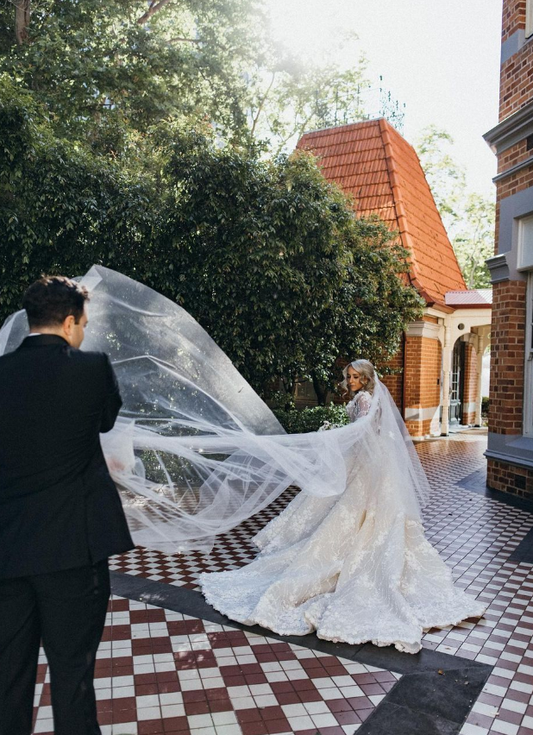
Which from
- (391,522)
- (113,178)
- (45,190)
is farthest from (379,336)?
(391,522)

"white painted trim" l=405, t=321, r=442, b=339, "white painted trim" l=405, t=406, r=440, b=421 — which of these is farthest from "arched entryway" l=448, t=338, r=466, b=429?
"white painted trim" l=405, t=321, r=442, b=339

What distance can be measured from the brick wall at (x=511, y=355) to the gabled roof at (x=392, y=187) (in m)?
5.08

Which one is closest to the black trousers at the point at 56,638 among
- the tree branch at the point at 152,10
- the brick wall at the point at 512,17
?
the brick wall at the point at 512,17

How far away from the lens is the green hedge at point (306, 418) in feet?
30.2

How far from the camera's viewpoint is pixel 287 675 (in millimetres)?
3348

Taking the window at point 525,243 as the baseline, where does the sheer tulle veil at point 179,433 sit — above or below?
below

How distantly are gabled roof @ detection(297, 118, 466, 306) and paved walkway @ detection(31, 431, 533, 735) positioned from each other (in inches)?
400

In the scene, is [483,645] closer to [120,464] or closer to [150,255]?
[120,464]

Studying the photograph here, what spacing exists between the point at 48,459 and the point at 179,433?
1453 mm

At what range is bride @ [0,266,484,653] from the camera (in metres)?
3.30

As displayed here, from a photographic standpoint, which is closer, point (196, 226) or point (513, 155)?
point (513, 155)

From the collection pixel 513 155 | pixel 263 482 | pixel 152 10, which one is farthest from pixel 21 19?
pixel 263 482

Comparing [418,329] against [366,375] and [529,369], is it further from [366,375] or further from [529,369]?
[366,375]

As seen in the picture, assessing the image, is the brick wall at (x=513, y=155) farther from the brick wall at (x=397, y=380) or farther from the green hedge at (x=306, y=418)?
the brick wall at (x=397, y=380)
